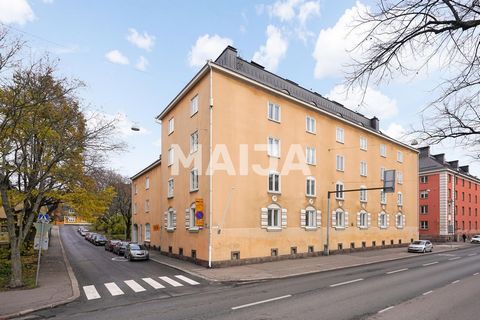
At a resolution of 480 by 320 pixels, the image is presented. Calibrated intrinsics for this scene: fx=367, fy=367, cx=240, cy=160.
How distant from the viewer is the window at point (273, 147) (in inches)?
1073

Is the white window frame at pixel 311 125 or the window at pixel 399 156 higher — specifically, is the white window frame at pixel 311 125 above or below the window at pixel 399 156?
above

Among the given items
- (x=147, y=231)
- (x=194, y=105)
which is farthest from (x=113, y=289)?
(x=147, y=231)

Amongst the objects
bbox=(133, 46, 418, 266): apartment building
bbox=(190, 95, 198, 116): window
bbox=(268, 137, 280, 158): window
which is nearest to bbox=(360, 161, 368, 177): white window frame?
bbox=(133, 46, 418, 266): apartment building

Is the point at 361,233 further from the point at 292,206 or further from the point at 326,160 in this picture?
the point at 292,206

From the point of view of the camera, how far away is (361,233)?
36188 mm

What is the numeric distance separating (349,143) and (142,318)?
2936cm

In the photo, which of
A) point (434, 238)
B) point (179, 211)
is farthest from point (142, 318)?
point (434, 238)

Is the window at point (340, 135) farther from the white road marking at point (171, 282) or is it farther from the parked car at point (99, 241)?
the parked car at point (99, 241)

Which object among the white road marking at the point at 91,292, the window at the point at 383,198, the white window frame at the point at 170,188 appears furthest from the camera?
the window at the point at 383,198

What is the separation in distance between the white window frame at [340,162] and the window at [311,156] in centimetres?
359

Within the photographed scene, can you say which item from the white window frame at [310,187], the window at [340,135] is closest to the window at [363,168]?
the window at [340,135]

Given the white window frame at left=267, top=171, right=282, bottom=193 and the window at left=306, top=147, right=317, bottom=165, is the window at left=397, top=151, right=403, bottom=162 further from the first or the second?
the white window frame at left=267, top=171, right=282, bottom=193

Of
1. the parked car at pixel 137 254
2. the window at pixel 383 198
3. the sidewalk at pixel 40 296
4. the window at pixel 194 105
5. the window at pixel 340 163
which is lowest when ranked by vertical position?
the parked car at pixel 137 254

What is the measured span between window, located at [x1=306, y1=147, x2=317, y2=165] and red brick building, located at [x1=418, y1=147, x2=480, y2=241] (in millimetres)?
31095
